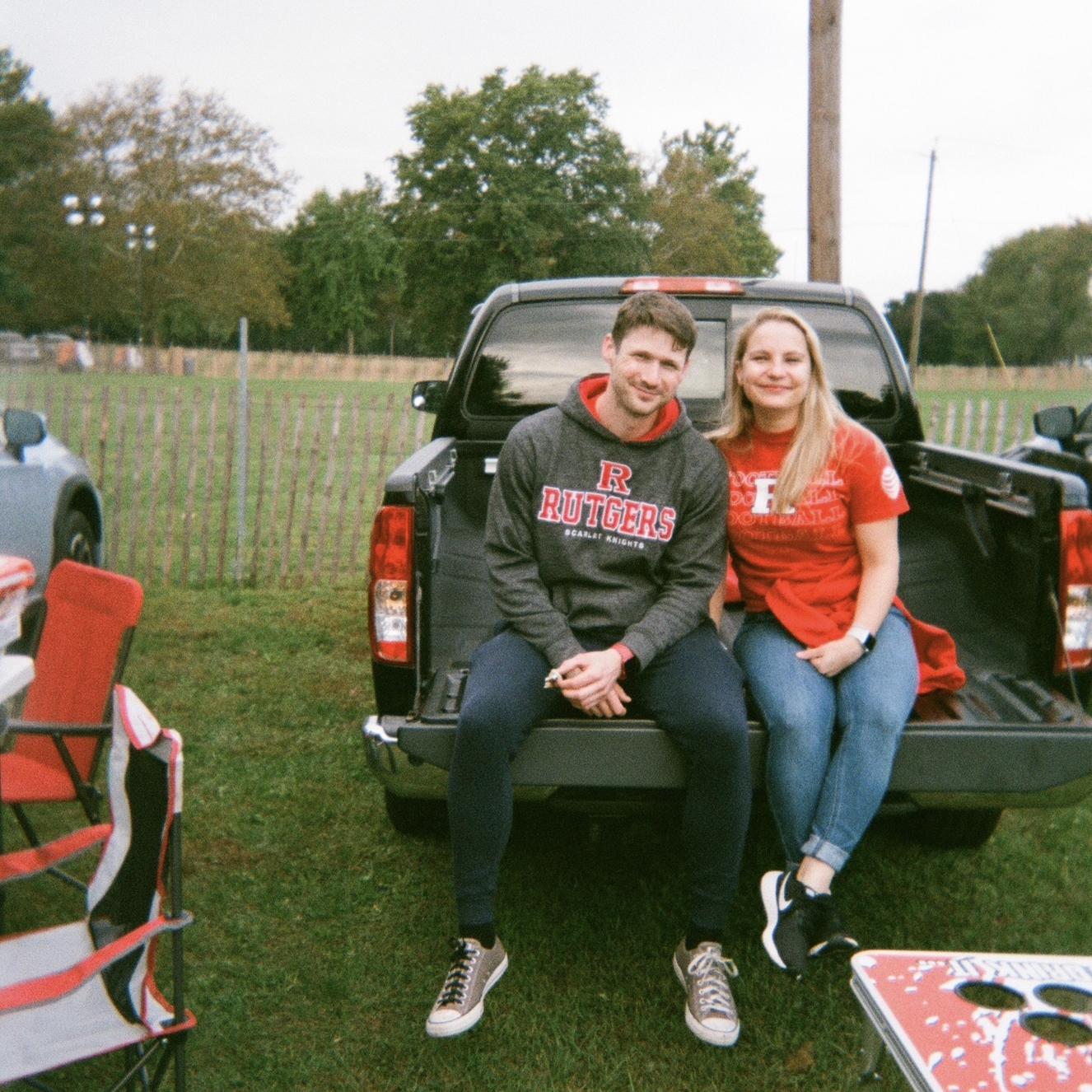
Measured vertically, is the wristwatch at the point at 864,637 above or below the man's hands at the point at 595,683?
above

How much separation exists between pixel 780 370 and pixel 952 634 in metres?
1.18

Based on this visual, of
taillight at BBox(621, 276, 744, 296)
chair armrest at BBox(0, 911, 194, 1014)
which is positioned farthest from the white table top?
taillight at BBox(621, 276, 744, 296)

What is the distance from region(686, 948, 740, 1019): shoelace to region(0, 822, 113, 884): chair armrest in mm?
1505

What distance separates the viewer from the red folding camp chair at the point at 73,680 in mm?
2855

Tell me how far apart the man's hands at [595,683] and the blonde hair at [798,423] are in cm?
67

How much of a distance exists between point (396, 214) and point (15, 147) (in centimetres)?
1692

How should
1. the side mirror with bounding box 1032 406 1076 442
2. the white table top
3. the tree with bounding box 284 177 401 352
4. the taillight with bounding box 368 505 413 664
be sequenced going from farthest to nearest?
the tree with bounding box 284 177 401 352, the side mirror with bounding box 1032 406 1076 442, the taillight with bounding box 368 505 413 664, the white table top

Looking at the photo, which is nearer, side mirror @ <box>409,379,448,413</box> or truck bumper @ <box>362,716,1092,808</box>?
truck bumper @ <box>362,716,1092,808</box>

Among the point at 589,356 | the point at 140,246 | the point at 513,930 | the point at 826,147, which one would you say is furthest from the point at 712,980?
the point at 140,246

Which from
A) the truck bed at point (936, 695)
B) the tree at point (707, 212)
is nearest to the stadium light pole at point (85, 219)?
the tree at point (707, 212)

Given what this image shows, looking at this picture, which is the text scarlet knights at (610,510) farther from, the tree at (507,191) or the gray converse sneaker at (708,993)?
the tree at (507,191)

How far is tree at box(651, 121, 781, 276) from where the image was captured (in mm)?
51375

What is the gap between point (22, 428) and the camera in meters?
5.04

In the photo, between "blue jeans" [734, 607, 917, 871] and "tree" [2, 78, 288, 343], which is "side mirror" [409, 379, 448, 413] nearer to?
"blue jeans" [734, 607, 917, 871]
